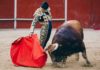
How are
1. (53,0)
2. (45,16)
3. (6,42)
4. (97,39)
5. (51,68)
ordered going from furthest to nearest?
(53,0), (97,39), (6,42), (45,16), (51,68)

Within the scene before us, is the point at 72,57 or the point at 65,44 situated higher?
the point at 65,44

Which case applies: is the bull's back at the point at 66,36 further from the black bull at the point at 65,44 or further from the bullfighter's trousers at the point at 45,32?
the bullfighter's trousers at the point at 45,32

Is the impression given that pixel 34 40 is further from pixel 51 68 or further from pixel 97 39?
pixel 97 39

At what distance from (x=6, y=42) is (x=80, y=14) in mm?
6573

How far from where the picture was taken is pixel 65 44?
9.95 metres

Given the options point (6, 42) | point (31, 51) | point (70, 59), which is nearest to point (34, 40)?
point (31, 51)

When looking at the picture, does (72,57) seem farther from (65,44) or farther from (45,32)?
(65,44)

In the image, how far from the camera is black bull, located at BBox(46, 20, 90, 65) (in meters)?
9.83

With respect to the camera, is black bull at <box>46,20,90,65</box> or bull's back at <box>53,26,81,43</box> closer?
black bull at <box>46,20,90,65</box>

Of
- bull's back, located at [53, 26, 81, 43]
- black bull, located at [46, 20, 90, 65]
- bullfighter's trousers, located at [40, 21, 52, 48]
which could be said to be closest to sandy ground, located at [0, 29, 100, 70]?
black bull, located at [46, 20, 90, 65]

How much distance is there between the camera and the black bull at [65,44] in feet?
32.2

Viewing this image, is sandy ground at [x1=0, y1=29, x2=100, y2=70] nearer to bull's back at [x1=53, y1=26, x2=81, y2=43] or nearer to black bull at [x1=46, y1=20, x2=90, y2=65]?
black bull at [x1=46, y1=20, x2=90, y2=65]

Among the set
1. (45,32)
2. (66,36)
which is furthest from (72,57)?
(66,36)

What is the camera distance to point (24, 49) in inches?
407
